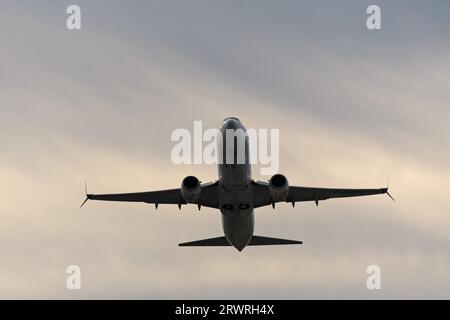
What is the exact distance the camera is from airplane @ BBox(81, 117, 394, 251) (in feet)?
144

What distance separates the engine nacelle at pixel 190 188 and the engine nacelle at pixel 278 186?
14.5 ft

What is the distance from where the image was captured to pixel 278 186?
44.4m

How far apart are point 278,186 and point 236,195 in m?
3.29

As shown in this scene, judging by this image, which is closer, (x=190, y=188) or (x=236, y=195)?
(x=190, y=188)

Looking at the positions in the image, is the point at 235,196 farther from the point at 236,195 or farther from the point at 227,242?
the point at 227,242

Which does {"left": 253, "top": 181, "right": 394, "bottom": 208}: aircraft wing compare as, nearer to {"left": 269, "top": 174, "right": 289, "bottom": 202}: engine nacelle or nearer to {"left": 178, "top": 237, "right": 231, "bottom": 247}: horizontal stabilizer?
{"left": 269, "top": 174, "right": 289, "bottom": 202}: engine nacelle

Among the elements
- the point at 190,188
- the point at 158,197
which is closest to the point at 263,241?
the point at 158,197
